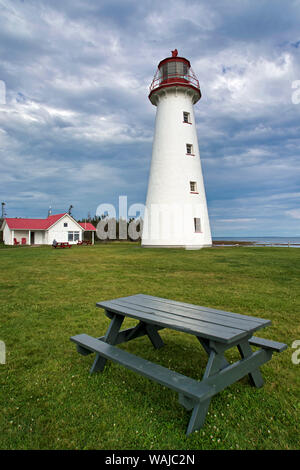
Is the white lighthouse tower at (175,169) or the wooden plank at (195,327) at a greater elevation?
the white lighthouse tower at (175,169)

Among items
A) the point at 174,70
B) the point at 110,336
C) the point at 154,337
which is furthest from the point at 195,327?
the point at 174,70

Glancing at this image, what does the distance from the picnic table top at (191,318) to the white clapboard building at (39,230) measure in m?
35.4

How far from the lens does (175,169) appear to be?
21.3 metres

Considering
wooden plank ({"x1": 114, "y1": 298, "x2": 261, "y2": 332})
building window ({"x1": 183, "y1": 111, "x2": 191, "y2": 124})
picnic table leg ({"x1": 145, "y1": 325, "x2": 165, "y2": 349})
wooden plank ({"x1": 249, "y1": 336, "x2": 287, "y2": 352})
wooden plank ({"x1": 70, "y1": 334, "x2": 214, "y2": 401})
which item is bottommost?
picnic table leg ({"x1": 145, "y1": 325, "x2": 165, "y2": 349})

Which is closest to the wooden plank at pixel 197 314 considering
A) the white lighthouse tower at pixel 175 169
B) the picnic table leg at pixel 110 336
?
the picnic table leg at pixel 110 336

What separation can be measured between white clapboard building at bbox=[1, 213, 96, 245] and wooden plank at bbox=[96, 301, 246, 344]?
118 ft

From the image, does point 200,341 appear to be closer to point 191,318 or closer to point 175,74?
point 191,318

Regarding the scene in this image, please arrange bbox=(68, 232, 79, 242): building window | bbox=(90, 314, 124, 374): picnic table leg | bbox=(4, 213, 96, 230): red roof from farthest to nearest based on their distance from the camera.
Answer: bbox=(68, 232, 79, 242): building window < bbox=(4, 213, 96, 230): red roof < bbox=(90, 314, 124, 374): picnic table leg

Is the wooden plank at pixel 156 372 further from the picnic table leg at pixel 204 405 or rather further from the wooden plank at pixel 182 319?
the wooden plank at pixel 182 319

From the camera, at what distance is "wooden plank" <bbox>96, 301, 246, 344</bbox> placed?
2.38 m

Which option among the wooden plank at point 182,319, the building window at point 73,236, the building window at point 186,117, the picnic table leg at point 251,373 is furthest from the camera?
the building window at point 73,236

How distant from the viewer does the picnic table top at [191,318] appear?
2.48m

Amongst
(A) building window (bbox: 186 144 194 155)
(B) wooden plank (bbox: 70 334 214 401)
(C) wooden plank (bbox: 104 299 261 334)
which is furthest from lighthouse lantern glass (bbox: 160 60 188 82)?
(B) wooden plank (bbox: 70 334 214 401)

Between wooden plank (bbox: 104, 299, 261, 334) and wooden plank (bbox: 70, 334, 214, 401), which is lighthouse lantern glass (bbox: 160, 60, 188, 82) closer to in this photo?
wooden plank (bbox: 104, 299, 261, 334)
